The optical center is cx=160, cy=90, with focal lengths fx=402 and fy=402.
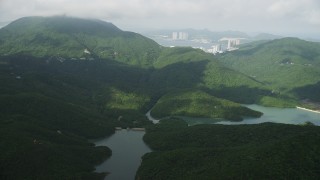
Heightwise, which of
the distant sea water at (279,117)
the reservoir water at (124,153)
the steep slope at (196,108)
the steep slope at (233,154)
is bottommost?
the distant sea water at (279,117)

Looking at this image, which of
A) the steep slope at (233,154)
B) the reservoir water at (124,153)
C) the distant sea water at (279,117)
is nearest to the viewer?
the steep slope at (233,154)

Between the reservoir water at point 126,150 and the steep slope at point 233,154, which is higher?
the steep slope at point 233,154

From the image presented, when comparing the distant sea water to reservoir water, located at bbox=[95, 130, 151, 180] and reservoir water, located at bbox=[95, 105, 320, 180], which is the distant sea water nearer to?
reservoir water, located at bbox=[95, 105, 320, 180]

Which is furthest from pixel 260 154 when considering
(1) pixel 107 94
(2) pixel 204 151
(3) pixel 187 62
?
(3) pixel 187 62

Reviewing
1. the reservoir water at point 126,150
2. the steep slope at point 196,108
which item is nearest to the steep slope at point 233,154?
the reservoir water at point 126,150

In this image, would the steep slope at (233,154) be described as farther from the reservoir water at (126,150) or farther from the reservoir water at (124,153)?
the reservoir water at (126,150)

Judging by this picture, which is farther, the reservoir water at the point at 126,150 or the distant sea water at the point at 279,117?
the distant sea water at the point at 279,117

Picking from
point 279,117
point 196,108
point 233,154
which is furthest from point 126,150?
point 279,117

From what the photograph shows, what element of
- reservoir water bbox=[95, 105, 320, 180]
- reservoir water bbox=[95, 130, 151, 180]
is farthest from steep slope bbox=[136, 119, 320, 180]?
reservoir water bbox=[95, 105, 320, 180]

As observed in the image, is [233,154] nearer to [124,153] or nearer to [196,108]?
[124,153]
